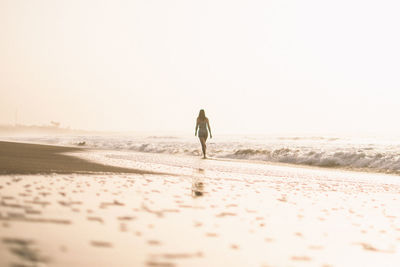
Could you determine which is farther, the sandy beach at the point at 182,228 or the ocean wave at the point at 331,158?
the ocean wave at the point at 331,158

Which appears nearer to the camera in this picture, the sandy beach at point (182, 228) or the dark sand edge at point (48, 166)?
the sandy beach at point (182, 228)

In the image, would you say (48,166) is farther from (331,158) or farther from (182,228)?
(331,158)

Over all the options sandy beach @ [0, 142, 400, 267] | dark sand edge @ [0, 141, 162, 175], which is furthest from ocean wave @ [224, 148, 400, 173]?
sandy beach @ [0, 142, 400, 267]

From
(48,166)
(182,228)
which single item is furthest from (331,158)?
(182,228)

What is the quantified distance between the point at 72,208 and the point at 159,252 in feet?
6.77

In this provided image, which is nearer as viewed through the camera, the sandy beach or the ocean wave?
the sandy beach

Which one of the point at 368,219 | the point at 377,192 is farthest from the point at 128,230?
the point at 377,192

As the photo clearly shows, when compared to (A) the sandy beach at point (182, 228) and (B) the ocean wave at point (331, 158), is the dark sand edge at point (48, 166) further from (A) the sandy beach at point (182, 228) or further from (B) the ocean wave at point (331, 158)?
(B) the ocean wave at point (331, 158)

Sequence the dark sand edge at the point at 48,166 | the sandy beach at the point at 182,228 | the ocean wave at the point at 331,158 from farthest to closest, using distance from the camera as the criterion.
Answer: the ocean wave at the point at 331,158, the dark sand edge at the point at 48,166, the sandy beach at the point at 182,228

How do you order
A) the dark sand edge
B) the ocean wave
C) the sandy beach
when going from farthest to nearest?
the ocean wave → the dark sand edge → the sandy beach

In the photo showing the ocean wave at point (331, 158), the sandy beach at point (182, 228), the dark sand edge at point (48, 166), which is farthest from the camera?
the ocean wave at point (331, 158)

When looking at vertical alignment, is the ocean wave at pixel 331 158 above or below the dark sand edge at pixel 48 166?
below

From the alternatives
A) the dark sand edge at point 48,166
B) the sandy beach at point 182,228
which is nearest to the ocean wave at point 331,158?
the dark sand edge at point 48,166

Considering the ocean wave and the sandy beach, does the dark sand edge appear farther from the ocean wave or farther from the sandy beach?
the ocean wave
